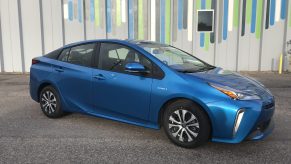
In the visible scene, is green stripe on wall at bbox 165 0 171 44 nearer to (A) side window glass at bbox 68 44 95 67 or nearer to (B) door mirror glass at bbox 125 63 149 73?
(A) side window glass at bbox 68 44 95 67

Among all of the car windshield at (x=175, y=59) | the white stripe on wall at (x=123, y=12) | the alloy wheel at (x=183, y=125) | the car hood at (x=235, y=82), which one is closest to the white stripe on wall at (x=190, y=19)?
the white stripe on wall at (x=123, y=12)

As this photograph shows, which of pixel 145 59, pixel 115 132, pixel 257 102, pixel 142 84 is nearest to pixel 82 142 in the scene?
pixel 115 132

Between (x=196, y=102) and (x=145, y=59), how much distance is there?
1023 millimetres

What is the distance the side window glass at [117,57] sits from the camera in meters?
4.70

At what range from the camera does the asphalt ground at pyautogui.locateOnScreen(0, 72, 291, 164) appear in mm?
3996

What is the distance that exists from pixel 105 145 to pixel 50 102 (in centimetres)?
178

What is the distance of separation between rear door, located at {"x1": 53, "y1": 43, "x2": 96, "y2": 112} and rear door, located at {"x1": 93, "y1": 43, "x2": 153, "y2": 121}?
18 centimetres

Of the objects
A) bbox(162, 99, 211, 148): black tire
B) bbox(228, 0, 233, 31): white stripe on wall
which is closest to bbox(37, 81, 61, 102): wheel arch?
bbox(162, 99, 211, 148): black tire

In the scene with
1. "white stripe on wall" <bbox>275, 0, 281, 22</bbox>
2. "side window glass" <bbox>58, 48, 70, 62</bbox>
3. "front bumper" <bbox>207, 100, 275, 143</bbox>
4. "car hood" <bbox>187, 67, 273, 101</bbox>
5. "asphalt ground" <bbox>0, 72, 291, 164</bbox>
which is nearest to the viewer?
"front bumper" <bbox>207, 100, 275, 143</bbox>

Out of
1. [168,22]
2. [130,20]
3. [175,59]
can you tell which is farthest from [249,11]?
[175,59]

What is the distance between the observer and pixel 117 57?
4.91 m

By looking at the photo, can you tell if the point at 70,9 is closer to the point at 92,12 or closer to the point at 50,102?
the point at 92,12

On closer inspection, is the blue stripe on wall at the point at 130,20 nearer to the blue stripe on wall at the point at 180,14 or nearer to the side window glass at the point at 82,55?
the blue stripe on wall at the point at 180,14

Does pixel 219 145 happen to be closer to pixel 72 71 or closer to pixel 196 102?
pixel 196 102
